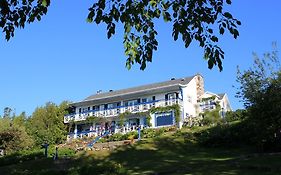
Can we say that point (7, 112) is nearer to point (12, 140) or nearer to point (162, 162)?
point (12, 140)

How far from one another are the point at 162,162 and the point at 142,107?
36.2 meters

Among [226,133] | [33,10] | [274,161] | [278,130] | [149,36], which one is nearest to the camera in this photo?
[33,10]

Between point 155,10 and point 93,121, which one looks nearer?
point 155,10

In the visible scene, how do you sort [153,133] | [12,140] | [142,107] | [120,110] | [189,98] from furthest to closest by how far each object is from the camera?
1. [120,110]
2. [189,98]
3. [142,107]
4. [153,133]
5. [12,140]

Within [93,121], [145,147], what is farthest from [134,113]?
[145,147]

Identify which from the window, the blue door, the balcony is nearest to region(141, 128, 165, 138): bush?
the blue door

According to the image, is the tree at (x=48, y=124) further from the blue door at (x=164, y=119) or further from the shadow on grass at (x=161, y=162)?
the shadow on grass at (x=161, y=162)

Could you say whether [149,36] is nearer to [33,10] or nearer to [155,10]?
[155,10]

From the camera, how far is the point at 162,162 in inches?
762

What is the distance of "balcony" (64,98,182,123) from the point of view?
177ft

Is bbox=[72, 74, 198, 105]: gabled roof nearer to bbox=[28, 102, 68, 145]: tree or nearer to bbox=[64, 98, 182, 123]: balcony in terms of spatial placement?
bbox=[64, 98, 182, 123]: balcony

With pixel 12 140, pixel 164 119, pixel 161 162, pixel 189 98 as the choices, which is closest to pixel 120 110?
pixel 164 119

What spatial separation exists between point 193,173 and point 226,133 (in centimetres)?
1393

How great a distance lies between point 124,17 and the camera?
257 inches
